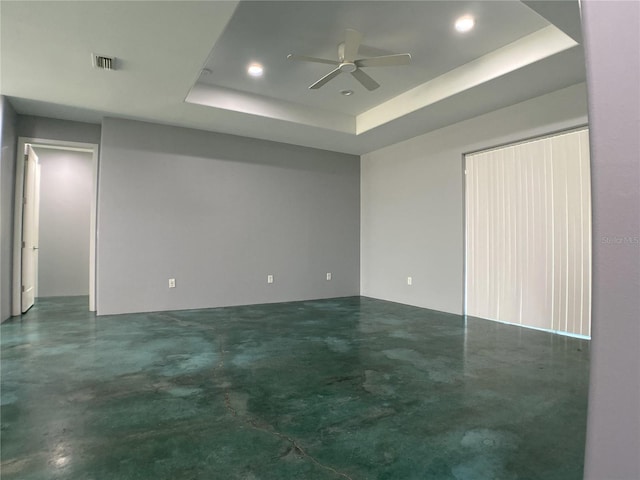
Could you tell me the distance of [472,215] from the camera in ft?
16.6

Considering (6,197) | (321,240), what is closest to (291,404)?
(321,240)

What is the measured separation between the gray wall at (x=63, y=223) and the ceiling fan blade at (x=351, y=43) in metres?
5.69

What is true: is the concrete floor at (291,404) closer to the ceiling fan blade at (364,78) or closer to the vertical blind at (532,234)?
Answer: the vertical blind at (532,234)

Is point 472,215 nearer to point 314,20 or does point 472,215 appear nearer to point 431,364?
point 431,364

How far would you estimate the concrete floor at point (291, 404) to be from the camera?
5.45ft

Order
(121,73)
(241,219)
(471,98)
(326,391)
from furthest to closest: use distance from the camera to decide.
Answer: (241,219)
(471,98)
(121,73)
(326,391)

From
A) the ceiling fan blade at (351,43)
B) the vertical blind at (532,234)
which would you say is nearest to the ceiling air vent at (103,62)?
the ceiling fan blade at (351,43)

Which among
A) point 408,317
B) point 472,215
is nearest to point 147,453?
point 408,317

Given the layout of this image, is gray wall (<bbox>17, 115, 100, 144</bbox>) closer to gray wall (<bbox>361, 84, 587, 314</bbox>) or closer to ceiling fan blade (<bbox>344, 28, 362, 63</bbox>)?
ceiling fan blade (<bbox>344, 28, 362, 63</bbox>)

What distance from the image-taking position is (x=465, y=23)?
3.20 m

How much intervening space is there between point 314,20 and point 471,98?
2156mm

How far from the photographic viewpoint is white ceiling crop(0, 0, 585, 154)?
273cm

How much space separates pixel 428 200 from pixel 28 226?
234 inches

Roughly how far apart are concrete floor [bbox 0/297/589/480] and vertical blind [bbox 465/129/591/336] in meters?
0.45
